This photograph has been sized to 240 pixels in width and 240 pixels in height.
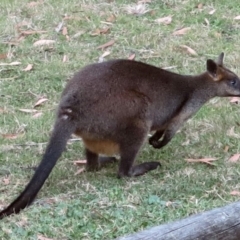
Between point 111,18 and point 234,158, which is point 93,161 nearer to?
point 234,158

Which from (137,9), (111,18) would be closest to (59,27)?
(111,18)

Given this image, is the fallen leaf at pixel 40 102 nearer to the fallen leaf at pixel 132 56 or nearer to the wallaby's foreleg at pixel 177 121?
the fallen leaf at pixel 132 56

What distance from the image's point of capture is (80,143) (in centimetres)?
611

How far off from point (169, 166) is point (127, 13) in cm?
343

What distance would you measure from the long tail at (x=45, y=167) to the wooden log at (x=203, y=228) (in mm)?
1680

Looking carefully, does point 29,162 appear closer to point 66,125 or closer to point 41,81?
point 66,125

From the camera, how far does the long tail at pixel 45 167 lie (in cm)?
471

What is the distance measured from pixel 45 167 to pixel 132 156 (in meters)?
0.76

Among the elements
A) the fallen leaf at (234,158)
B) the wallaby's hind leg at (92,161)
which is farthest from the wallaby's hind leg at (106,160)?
the fallen leaf at (234,158)

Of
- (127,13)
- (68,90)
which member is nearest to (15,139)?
(68,90)

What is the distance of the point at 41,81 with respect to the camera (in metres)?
7.31

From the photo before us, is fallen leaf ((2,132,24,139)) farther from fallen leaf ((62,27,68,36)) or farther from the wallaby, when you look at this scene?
fallen leaf ((62,27,68,36))

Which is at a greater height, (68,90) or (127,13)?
(68,90)

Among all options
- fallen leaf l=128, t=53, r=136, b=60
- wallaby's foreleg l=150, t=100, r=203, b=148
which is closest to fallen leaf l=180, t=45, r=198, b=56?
fallen leaf l=128, t=53, r=136, b=60
